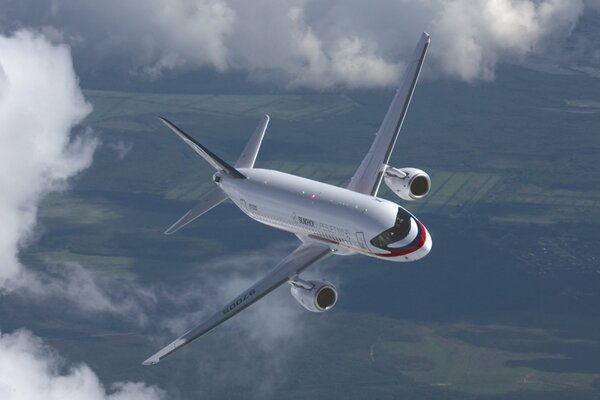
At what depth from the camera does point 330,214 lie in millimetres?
114188

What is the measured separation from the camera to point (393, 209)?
110812mm

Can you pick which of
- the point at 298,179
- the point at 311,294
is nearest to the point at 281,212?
the point at 298,179

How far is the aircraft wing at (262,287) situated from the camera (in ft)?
359

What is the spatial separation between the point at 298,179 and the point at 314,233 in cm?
648

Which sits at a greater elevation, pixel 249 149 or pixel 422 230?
pixel 249 149

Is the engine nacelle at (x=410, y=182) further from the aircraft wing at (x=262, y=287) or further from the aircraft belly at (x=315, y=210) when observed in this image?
the aircraft wing at (x=262, y=287)

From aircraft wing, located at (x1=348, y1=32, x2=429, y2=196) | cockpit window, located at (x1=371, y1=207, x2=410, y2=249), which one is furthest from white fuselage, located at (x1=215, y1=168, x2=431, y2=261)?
aircraft wing, located at (x1=348, y1=32, x2=429, y2=196)

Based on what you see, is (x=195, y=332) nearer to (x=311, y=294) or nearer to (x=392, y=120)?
(x=311, y=294)

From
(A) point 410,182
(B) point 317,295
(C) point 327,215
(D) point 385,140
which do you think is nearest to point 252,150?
(D) point 385,140

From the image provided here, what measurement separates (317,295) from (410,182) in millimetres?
16073

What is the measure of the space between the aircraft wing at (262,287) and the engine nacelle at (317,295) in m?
2.15

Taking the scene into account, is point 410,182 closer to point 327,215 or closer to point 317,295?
point 327,215

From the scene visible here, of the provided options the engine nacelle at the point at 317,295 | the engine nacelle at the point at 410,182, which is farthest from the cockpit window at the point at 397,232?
the engine nacelle at the point at 410,182

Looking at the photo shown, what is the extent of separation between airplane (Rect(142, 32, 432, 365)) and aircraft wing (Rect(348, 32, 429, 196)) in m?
0.10
